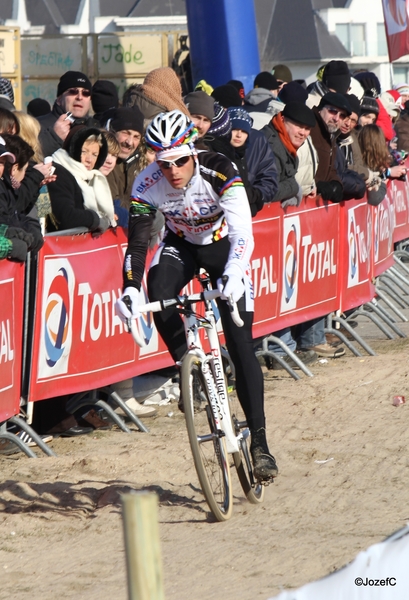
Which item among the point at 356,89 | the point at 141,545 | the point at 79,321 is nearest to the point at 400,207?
the point at 356,89

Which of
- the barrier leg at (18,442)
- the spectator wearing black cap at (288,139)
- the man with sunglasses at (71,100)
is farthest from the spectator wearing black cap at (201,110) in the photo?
the barrier leg at (18,442)

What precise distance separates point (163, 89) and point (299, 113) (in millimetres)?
1213

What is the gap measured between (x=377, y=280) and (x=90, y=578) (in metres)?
9.28

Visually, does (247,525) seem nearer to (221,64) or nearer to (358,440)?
(358,440)

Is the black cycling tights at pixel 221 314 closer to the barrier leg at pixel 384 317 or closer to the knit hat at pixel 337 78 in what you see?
the barrier leg at pixel 384 317

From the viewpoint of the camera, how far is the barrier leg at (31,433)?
685 centimetres

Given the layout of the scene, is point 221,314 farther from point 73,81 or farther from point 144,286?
point 73,81

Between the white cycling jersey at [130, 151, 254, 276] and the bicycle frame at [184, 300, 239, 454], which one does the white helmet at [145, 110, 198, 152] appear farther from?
the bicycle frame at [184, 300, 239, 454]

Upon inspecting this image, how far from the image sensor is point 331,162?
1070 centimetres

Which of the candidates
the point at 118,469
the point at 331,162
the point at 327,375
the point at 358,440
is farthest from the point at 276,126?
the point at 118,469

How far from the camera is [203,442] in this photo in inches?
218

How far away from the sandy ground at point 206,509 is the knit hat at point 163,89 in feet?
8.45

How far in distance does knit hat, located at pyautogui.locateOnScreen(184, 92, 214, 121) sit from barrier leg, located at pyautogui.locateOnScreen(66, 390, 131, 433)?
235 cm

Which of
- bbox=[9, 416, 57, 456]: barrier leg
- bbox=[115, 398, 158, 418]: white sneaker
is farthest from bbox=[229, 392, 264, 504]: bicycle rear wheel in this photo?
bbox=[115, 398, 158, 418]: white sneaker
